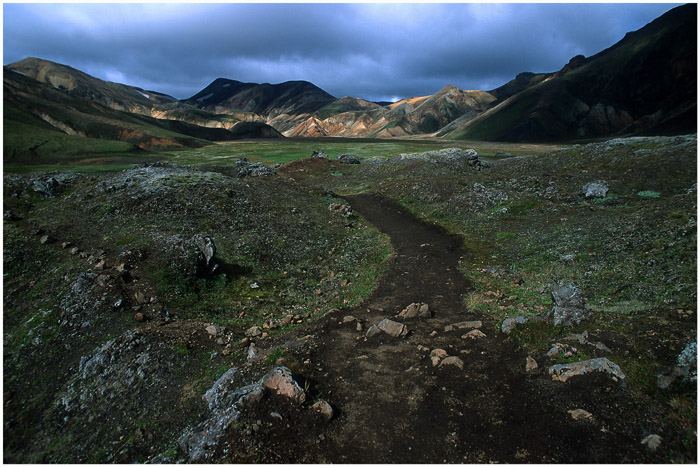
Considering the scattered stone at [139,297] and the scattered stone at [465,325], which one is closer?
the scattered stone at [465,325]

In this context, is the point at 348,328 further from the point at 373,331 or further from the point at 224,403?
the point at 224,403

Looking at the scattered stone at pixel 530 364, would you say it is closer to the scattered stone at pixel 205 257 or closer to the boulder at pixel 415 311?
the boulder at pixel 415 311

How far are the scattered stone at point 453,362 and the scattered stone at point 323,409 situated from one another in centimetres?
444

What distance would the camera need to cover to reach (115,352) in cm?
1589

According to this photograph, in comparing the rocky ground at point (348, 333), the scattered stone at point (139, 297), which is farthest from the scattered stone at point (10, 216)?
the scattered stone at point (139, 297)

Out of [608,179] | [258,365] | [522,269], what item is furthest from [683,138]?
[258,365]

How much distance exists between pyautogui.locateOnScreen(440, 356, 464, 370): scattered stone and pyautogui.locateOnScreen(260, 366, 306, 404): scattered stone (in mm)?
5056

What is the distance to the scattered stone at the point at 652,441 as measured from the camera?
962cm

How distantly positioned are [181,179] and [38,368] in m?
26.0

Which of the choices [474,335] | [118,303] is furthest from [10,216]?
[474,335]

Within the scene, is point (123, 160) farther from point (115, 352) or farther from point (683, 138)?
point (683, 138)

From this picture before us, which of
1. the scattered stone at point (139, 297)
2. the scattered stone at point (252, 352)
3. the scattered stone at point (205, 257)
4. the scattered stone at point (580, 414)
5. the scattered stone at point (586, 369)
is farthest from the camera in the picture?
the scattered stone at point (205, 257)

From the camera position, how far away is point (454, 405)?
12070 millimetres

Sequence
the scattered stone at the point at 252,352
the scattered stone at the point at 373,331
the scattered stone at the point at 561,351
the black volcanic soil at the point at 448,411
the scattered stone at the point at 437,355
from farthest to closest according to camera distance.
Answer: the scattered stone at the point at 373,331, the scattered stone at the point at 252,352, the scattered stone at the point at 437,355, the scattered stone at the point at 561,351, the black volcanic soil at the point at 448,411
